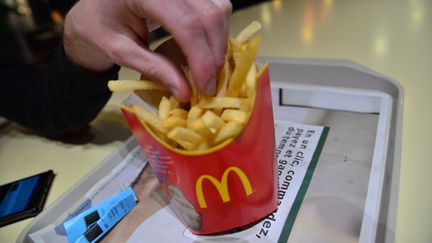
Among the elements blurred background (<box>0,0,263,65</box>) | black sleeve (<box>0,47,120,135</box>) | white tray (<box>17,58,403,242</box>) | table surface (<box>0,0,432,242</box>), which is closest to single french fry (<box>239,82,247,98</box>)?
white tray (<box>17,58,403,242</box>)

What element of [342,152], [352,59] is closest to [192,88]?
[342,152]

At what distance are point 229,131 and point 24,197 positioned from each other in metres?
0.68

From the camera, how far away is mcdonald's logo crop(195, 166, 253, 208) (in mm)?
664

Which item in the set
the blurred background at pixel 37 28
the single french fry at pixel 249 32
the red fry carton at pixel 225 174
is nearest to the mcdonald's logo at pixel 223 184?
the red fry carton at pixel 225 174

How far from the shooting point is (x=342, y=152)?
89cm

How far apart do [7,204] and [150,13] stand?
68cm

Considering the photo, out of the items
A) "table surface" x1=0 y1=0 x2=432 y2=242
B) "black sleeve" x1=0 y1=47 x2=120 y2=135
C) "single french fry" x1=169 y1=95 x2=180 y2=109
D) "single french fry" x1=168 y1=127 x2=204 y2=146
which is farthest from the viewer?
"black sleeve" x1=0 y1=47 x2=120 y2=135

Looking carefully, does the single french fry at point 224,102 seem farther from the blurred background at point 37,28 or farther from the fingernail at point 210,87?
the blurred background at point 37,28

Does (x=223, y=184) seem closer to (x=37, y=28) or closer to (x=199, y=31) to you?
(x=199, y=31)

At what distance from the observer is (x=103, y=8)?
2.48 ft

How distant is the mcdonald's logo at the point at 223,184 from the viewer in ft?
2.18

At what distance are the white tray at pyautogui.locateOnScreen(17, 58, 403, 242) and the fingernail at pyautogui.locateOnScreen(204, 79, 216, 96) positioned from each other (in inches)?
12.6

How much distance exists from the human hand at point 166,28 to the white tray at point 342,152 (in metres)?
0.34

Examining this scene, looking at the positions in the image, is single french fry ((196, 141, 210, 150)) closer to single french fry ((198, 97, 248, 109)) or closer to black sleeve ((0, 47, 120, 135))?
single french fry ((198, 97, 248, 109))
